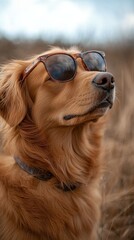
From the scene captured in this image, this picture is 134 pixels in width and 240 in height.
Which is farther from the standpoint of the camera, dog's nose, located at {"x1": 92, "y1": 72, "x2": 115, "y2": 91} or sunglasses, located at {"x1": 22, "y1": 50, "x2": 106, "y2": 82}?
sunglasses, located at {"x1": 22, "y1": 50, "x2": 106, "y2": 82}

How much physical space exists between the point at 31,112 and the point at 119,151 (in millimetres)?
1396

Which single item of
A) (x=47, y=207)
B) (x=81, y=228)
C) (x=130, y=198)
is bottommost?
(x=130, y=198)

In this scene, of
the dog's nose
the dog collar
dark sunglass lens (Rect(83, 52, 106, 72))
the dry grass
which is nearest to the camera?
the dog's nose

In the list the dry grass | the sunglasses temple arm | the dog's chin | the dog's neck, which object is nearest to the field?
the dry grass

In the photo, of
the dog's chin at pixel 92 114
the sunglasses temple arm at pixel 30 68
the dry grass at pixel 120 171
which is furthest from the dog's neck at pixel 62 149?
the dry grass at pixel 120 171

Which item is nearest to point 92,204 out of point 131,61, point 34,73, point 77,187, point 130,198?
point 77,187

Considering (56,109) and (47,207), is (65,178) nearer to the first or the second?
(47,207)

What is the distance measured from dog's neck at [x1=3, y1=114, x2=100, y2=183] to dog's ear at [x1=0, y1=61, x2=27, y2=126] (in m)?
0.11

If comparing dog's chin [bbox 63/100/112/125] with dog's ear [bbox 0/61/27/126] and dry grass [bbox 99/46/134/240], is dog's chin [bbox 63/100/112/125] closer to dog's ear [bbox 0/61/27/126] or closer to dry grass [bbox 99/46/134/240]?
dog's ear [bbox 0/61/27/126]

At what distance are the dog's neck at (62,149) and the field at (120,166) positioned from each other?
296 mm

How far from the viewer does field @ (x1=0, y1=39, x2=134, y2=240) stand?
4578 millimetres

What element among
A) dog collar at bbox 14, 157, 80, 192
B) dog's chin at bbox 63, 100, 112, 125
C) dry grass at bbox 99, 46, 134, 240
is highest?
dog's chin at bbox 63, 100, 112, 125

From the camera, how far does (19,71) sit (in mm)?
4074

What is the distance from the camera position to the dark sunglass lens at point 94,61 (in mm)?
4016
